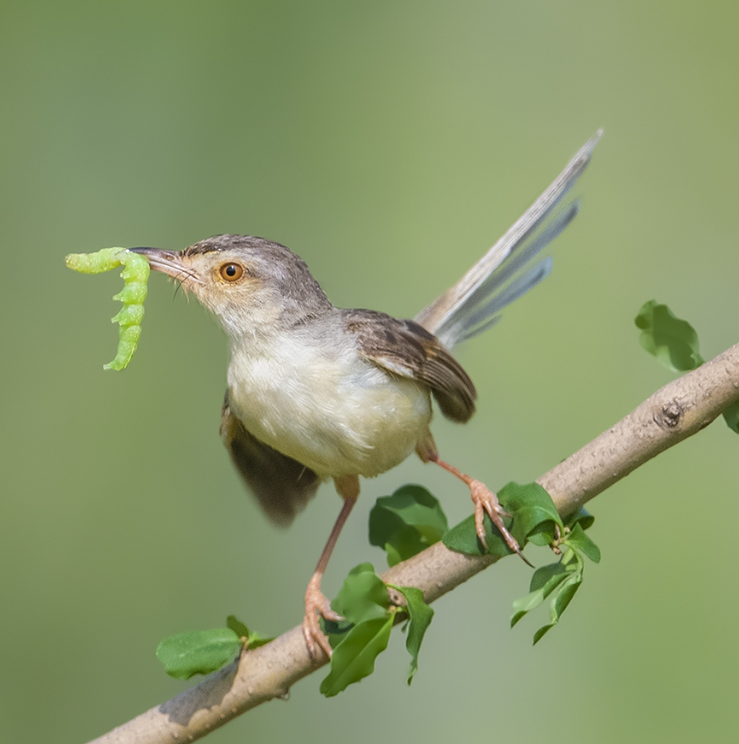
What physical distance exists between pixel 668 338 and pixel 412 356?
27.9 inches

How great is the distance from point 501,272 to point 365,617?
131 centimetres

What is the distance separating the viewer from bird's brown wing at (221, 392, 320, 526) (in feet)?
8.13

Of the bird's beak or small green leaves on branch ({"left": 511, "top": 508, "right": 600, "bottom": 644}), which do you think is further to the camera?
the bird's beak

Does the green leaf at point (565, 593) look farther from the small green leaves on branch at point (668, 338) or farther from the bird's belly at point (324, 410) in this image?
the bird's belly at point (324, 410)

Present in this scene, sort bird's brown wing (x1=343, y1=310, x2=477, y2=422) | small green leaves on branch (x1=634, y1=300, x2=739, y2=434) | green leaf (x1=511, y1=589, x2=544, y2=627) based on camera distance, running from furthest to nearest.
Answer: bird's brown wing (x1=343, y1=310, x2=477, y2=422)
small green leaves on branch (x1=634, y1=300, x2=739, y2=434)
green leaf (x1=511, y1=589, x2=544, y2=627)

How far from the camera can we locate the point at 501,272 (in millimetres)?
2557

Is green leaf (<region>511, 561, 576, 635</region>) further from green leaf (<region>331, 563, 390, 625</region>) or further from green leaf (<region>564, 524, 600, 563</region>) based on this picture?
green leaf (<region>331, 563, 390, 625</region>)

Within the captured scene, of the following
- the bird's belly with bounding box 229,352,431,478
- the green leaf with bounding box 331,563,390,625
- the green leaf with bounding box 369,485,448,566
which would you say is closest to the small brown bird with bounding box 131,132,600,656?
the bird's belly with bounding box 229,352,431,478

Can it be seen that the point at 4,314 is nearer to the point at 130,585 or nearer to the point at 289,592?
the point at 130,585

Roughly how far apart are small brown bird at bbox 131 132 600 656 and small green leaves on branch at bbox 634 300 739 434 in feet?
1.64

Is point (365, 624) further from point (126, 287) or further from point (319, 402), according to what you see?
point (126, 287)

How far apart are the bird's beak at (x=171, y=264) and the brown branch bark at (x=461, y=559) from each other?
0.96m

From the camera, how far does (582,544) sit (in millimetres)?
1572

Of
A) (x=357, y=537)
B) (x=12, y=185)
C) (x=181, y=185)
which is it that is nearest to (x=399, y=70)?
(x=181, y=185)
